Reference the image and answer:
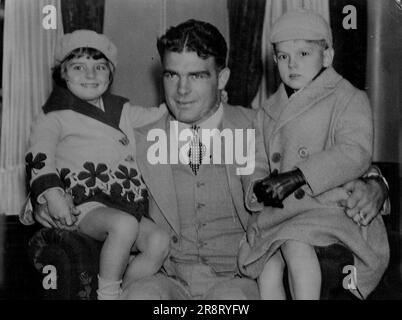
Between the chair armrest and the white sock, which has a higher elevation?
the chair armrest

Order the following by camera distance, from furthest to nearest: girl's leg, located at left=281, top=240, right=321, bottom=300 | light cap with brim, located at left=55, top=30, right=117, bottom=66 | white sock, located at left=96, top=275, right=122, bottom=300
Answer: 1. light cap with brim, located at left=55, top=30, right=117, bottom=66
2. white sock, located at left=96, top=275, right=122, bottom=300
3. girl's leg, located at left=281, top=240, right=321, bottom=300

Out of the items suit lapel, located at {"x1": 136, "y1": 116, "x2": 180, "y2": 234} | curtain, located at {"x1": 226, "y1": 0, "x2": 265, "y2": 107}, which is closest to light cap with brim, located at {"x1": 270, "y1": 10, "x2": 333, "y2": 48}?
curtain, located at {"x1": 226, "y1": 0, "x2": 265, "y2": 107}

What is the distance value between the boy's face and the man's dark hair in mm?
190

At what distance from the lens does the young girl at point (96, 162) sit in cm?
202

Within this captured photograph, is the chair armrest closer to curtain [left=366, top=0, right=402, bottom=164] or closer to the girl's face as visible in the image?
the girl's face

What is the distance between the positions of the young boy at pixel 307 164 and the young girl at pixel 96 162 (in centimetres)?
35

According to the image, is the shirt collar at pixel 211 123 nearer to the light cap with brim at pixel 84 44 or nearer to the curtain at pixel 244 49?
the curtain at pixel 244 49

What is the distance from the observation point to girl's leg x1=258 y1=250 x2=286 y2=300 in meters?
1.99
